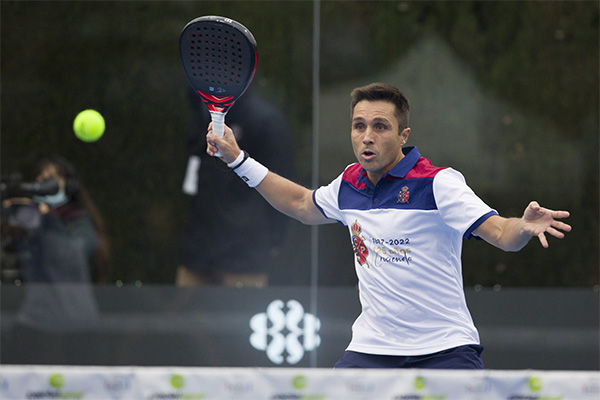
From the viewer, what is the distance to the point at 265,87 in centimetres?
576

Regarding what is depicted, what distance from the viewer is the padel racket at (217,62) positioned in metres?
3.68

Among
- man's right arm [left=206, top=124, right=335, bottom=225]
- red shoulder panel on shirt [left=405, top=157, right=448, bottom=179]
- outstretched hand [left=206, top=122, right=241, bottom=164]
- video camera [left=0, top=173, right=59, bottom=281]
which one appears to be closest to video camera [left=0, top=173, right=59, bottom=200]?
video camera [left=0, top=173, right=59, bottom=281]

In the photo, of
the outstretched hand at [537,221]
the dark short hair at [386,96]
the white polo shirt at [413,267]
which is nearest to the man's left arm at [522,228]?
the outstretched hand at [537,221]

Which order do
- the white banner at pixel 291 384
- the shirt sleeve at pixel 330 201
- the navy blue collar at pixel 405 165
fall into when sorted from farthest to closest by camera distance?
the shirt sleeve at pixel 330 201 → the navy blue collar at pixel 405 165 → the white banner at pixel 291 384

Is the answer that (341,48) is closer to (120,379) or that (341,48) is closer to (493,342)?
(493,342)

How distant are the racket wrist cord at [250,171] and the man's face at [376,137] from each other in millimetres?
482

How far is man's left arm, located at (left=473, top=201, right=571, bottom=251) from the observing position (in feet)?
9.62

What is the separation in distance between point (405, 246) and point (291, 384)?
126cm

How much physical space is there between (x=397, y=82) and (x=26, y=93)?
2.36 m

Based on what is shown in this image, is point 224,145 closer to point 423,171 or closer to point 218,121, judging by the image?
point 218,121

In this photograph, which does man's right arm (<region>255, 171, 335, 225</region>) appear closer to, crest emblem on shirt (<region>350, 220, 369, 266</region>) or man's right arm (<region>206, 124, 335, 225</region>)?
man's right arm (<region>206, 124, 335, 225</region>)

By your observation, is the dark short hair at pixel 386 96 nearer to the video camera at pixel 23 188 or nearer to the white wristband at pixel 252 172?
the white wristband at pixel 252 172

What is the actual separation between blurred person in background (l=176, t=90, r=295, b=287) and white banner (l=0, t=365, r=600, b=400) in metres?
3.42

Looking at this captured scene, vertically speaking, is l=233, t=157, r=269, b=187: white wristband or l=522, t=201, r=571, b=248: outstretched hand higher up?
l=233, t=157, r=269, b=187: white wristband
